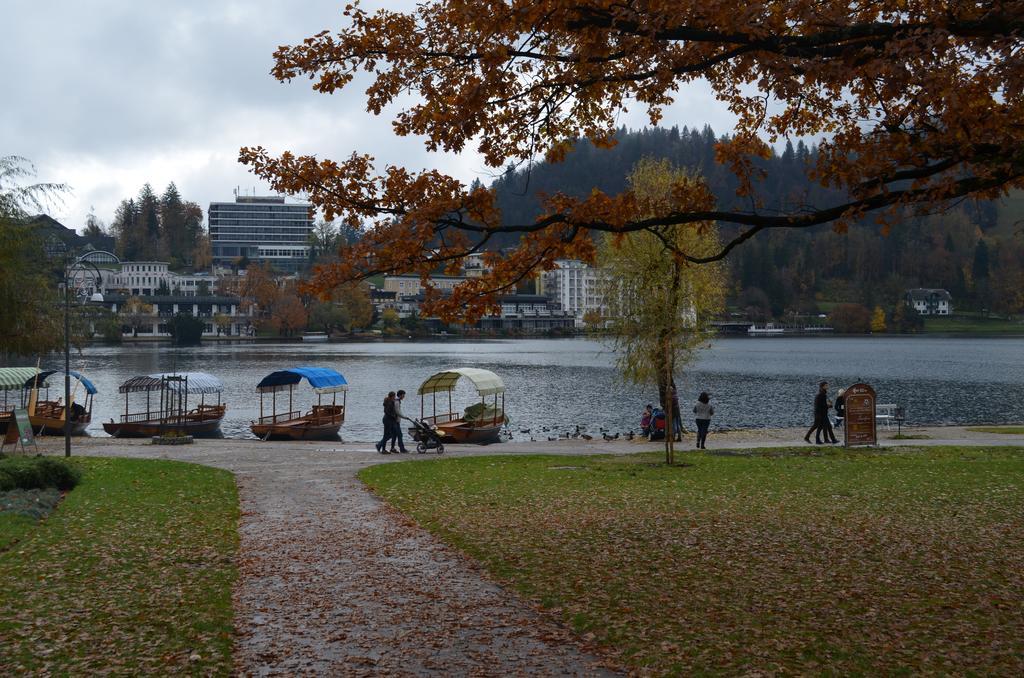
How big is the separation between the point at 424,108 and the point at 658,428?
928 inches

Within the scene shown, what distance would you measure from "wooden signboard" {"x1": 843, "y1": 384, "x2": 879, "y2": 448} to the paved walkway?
656 inches

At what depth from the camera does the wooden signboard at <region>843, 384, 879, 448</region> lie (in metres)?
27.2

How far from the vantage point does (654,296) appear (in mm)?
38594

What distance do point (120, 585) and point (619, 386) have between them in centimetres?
5484

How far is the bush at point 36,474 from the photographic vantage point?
54.2 ft

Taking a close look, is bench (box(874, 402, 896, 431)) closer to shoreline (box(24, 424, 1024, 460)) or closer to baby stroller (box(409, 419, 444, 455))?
shoreline (box(24, 424, 1024, 460))

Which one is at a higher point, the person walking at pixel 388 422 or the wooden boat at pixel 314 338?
the wooden boat at pixel 314 338

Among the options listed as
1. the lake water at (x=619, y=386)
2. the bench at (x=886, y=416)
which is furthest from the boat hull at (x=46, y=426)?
the bench at (x=886, y=416)

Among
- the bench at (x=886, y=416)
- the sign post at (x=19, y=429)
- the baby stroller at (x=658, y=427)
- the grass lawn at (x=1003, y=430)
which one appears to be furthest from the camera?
the bench at (x=886, y=416)

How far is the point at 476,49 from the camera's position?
432 inches

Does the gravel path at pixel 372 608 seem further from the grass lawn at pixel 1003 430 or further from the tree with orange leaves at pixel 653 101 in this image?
the grass lawn at pixel 1003 430

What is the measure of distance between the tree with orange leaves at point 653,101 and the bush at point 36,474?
879 cm

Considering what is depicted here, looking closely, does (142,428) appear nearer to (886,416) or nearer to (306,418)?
(306,418)

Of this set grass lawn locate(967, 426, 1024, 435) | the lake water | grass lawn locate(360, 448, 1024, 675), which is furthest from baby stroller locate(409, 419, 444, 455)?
grass lawn locate(967, 426, 1024, 435)
